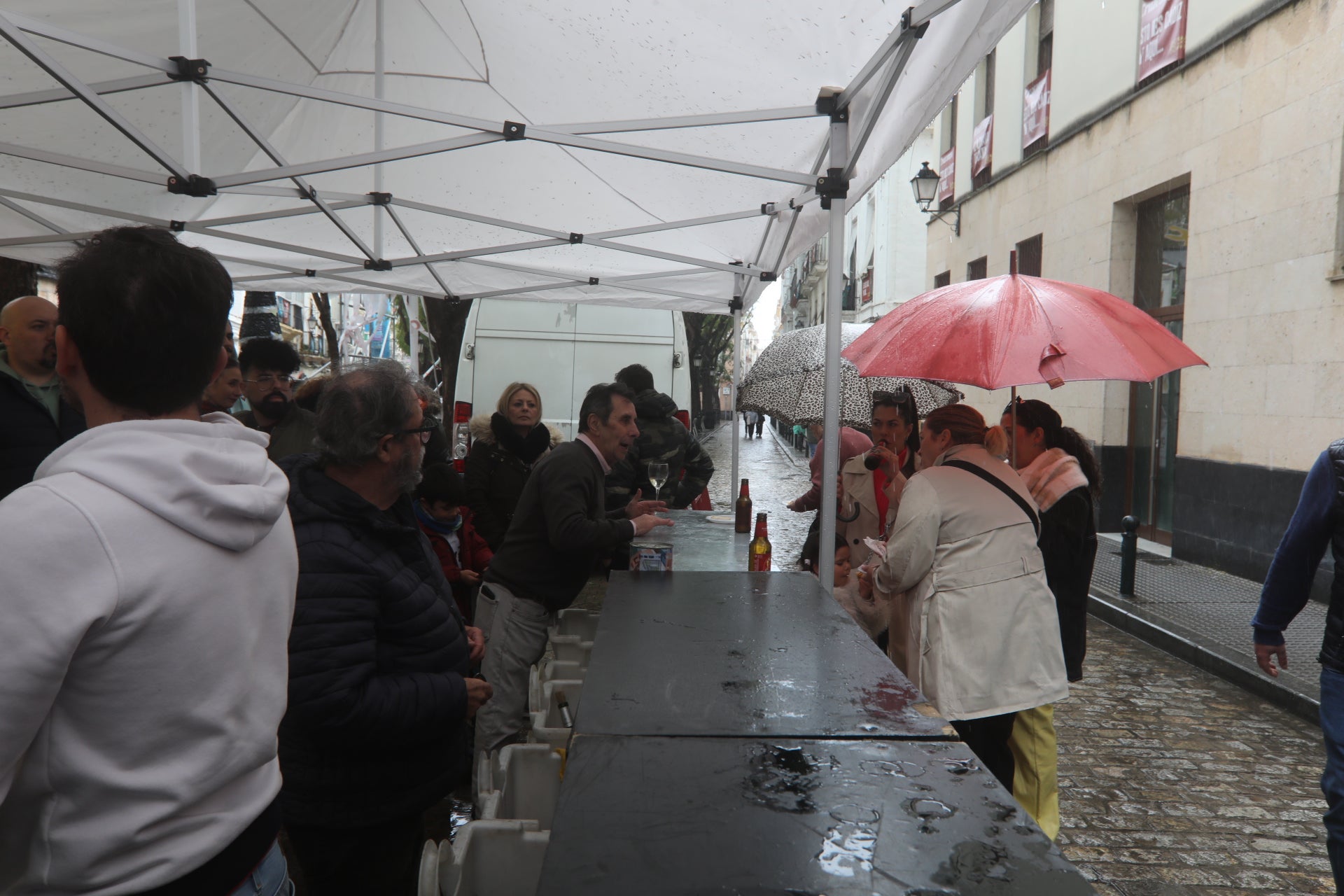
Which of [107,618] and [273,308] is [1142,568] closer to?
[107,618]

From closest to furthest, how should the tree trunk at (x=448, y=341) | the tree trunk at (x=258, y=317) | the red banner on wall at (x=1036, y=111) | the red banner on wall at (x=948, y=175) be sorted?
the tree trunk at (x=258, y=317), the tree trunk at (x=448, y=341), the red banner on wall at (x=1036, y=111), the red banner on wall at (x=948, y=175)

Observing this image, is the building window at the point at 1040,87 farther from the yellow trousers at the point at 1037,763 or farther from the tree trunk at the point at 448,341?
the yellow trousers at the point at 1037,763

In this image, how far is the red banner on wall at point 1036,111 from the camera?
14.8 metres

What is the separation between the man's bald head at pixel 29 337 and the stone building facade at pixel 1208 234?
9.64 metres

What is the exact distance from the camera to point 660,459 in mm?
7223

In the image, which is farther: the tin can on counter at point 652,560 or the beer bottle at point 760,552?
the beer bottle at point 760,552

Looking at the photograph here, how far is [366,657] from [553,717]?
65.9 inches

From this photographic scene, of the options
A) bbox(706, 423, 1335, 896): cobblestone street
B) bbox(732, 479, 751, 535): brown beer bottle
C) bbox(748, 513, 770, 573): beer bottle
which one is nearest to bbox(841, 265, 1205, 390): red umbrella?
bbox(748, 513, 770, 573): beer bottle

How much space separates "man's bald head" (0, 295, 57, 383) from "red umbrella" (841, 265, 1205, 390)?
10.7ft

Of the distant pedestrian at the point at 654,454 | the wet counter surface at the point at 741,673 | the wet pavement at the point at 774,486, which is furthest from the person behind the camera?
the wet pavement at the point at 774,486

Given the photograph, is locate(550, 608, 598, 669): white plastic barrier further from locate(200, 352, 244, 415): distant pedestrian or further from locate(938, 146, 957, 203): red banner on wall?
locate(938, 146, 957, 203): red banner on wall

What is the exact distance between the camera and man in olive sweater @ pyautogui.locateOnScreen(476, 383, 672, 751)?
4059mm

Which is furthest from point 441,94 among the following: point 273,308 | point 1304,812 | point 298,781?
point 273,308

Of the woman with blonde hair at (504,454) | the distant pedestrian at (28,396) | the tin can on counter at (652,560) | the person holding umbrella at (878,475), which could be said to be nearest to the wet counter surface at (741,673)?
the tin can on counter at (652,560)
